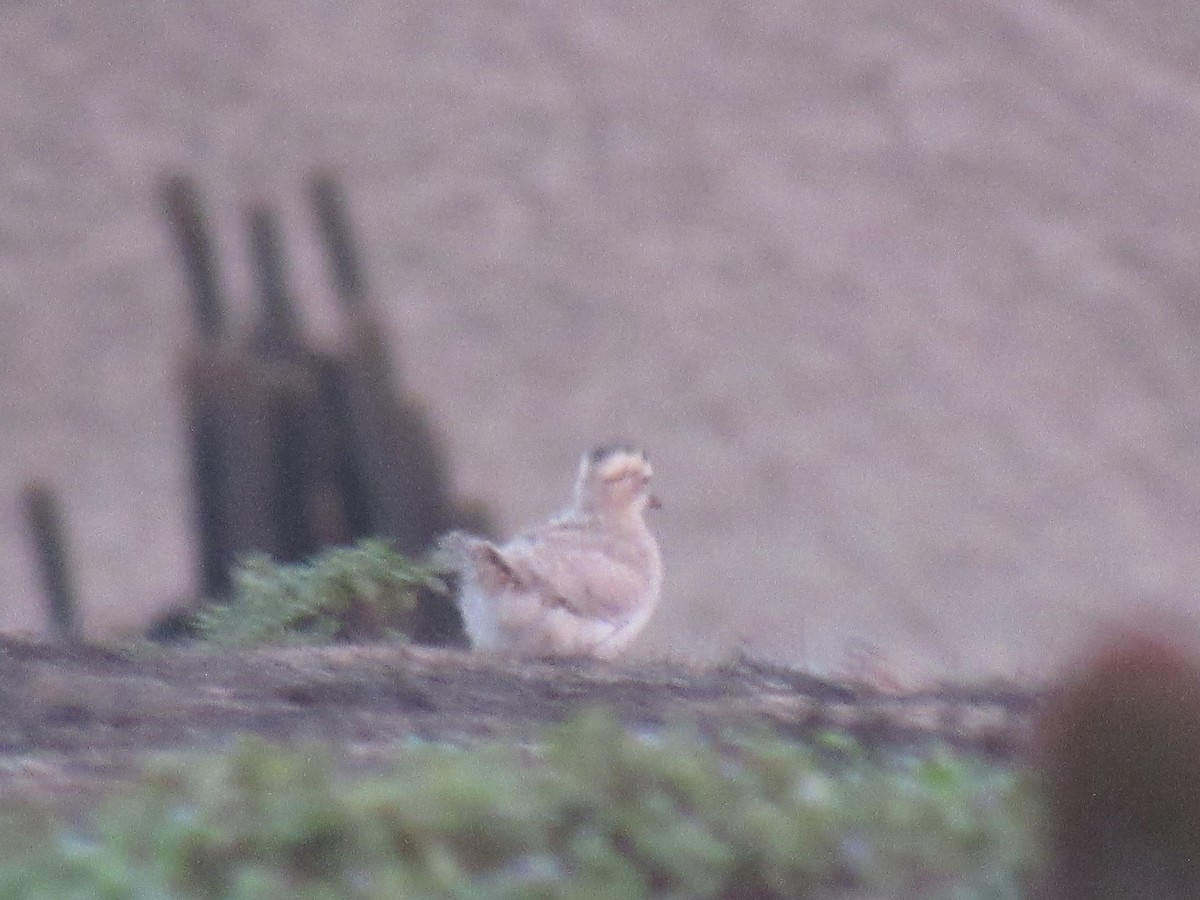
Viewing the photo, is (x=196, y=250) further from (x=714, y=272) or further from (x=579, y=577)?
(x=579, y=577)

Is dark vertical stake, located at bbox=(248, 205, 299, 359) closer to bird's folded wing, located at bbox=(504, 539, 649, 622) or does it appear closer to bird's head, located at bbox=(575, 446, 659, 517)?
bird's head, located at bbox=(575, 446, 659, 517)

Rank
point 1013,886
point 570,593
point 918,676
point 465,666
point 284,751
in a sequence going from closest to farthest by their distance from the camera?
point 1013,886 → point 284,751 → point 465,666 → point 570,593 → point 918,676

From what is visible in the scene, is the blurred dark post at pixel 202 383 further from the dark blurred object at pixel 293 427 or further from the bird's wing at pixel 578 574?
the bird's wing at pixel 578 574

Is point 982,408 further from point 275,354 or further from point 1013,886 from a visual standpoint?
point 1013,886

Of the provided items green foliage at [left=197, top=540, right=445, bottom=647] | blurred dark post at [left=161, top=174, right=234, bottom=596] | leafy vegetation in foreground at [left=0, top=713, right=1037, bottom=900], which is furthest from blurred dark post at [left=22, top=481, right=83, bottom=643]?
leafy vegetation in foreground at [left=0, top=713, right=1037, bottom=900]

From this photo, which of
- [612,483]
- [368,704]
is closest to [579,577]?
[612,483]

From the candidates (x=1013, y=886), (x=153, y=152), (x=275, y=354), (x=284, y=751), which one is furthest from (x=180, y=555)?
(x=1013, y=886)

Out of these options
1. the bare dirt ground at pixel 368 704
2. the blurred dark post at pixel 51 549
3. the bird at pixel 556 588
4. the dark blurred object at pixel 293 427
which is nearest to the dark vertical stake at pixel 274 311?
the dark blurred object at pixel 293 427

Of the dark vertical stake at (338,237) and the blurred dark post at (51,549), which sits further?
the dark vertical stake at (338,237)
